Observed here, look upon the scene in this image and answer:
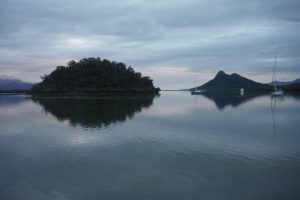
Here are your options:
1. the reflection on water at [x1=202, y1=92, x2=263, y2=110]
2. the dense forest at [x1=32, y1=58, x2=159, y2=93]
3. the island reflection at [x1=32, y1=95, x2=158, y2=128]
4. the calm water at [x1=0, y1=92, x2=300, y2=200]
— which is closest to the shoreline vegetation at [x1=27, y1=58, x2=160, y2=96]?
the dense forest at [x1=32, y1=58, x2=159, y2=93]

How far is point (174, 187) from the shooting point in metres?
10.9

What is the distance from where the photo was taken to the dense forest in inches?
4277

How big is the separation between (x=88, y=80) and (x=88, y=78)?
91cm

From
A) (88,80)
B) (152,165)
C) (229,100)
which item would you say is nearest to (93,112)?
(152,165)

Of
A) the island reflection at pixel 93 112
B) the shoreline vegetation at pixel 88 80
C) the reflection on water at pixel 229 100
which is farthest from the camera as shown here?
the shoreline vegetation at pixel 88 80

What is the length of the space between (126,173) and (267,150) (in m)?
8.11

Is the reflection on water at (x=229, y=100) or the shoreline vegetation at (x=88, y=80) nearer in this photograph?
the reflection on water at (x=229, y=100)

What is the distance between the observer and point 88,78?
356 ft

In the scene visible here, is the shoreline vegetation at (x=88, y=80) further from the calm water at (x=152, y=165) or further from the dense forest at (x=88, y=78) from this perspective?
the calm water at (x=152, y=165)

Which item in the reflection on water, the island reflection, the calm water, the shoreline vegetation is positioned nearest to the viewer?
the calm water

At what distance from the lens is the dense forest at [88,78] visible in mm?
108625

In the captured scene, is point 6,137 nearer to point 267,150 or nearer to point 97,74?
point 267,150

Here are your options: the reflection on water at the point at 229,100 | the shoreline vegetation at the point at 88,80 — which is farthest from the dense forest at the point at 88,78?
the reflection on water at the point at 229,100

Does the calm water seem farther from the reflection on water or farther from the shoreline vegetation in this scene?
the shoreline vegetation
